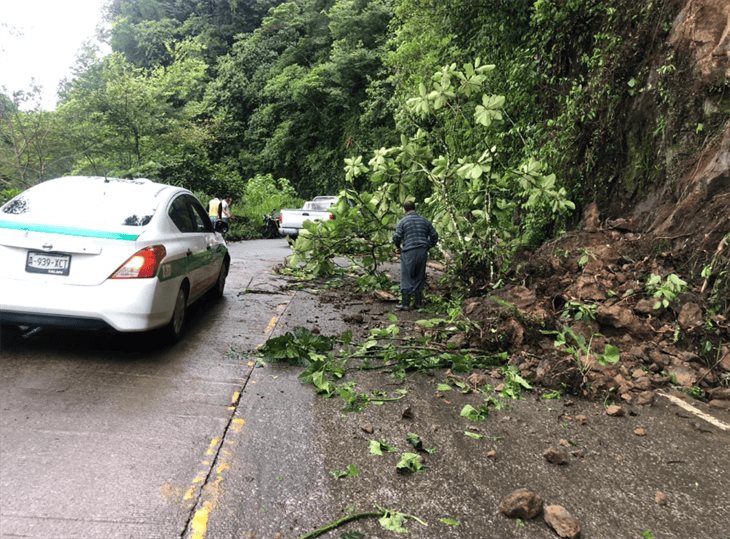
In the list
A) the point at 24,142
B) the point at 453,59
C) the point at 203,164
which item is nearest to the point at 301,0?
the point at 203,164

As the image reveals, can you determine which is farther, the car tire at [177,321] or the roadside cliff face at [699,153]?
the roadside cliff face at [699,153]

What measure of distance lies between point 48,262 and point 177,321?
1.44 metres

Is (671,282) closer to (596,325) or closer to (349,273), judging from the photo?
(596,325)

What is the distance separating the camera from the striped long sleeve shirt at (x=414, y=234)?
8320 millimetres

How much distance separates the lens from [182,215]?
253 inches

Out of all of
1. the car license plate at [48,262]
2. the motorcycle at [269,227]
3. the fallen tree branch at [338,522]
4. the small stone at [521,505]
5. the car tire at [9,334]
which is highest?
the car license plate at [48,262]

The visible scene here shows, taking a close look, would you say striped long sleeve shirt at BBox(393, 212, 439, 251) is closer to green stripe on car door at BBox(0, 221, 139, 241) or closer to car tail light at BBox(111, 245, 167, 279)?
car tail light at BBox(111, 245, 167, 279)

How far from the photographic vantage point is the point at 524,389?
4941 mm

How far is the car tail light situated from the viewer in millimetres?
4914

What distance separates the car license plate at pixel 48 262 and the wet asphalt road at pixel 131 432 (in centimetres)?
85

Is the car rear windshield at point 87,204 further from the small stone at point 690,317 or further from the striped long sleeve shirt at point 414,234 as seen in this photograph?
the small stone at point 690,317

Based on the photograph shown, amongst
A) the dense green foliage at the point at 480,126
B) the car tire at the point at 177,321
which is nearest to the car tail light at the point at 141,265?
the car tire at the point at 177,321

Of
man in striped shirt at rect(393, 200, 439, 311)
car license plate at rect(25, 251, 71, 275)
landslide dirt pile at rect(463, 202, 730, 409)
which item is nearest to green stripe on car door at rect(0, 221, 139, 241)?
car license plate at rect(25, 251, 71, 275)

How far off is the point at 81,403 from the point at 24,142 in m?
18.3
